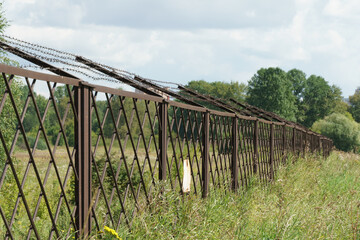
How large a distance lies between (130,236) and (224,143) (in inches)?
161

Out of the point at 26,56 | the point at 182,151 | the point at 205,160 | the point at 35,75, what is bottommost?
the point at 205,160

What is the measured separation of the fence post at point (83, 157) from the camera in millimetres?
3980

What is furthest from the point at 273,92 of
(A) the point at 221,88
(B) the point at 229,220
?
(B) the point at 229,220

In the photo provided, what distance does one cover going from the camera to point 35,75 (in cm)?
357

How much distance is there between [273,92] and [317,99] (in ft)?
48.5

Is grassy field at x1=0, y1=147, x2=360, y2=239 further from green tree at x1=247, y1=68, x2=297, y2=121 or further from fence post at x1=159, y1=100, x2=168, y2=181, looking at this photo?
green tree at x1=247, y1=68, x2=297, y2=121

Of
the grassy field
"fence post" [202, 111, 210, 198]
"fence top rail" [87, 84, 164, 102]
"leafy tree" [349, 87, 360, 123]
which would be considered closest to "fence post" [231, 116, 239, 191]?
the grassy field

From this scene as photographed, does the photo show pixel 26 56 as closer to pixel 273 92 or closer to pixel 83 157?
pixel 83 157

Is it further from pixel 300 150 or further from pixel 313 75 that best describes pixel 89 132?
pixel 313 75

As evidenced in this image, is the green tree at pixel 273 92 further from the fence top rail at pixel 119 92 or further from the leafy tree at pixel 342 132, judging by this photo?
the fence top rail at pixel 119 92

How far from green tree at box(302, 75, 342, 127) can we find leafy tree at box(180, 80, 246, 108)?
31.2ft

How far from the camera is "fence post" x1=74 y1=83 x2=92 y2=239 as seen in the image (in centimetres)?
398

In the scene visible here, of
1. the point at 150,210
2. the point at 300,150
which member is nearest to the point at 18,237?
the point at 150,210

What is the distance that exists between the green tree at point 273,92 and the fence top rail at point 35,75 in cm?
5125
